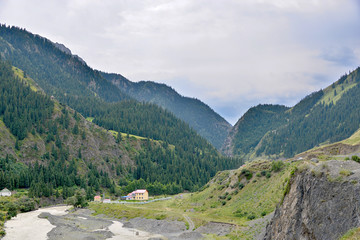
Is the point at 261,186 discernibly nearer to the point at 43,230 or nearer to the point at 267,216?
the point at 267,216

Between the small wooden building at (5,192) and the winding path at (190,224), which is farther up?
the small wooden building at (5,192)

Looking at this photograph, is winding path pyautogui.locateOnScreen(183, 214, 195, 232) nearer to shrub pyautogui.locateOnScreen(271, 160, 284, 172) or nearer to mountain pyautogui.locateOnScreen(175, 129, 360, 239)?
mountain pyautogui.locateOnScreen(175, 129, 360, 239)

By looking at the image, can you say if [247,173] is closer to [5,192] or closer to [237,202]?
[237,202]

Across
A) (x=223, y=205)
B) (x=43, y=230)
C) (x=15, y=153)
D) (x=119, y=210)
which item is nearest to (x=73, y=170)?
(x=15, y=153)

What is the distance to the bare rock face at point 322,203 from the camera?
2827cm

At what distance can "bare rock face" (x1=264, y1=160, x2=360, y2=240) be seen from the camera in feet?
Answer: 92.7

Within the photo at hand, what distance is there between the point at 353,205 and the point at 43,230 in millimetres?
85519

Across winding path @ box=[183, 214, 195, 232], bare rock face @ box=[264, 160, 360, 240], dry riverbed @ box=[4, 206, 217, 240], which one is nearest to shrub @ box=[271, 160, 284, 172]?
winding path @ box=[183, 214, 195, 232]

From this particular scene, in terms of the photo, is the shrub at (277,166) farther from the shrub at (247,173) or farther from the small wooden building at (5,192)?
the small wooden building at (5,192)

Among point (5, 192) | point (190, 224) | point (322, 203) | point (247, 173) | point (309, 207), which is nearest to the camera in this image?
point (322, 203)

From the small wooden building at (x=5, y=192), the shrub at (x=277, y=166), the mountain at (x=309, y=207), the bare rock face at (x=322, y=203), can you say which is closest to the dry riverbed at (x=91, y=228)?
the mountain at (x=309, y=207)

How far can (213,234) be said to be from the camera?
69.6 m

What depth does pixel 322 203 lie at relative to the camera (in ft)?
105

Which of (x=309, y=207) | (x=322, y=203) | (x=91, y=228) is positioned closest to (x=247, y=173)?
(x=91, y=228)
